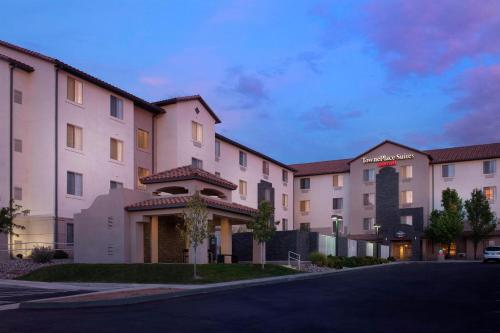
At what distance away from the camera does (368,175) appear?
7369 cm

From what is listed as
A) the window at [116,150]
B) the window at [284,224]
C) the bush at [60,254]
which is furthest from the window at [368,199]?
the bush at [60,254]

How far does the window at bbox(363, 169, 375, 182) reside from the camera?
73.4 metres

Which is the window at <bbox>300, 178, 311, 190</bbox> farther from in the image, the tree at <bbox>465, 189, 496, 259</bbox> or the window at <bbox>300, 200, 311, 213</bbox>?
the tree at <bbox>465, 189, 496, 259</bbox>

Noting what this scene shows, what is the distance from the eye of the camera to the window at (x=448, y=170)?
69562mm

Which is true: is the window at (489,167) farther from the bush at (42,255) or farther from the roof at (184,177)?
the bush at (42,255)

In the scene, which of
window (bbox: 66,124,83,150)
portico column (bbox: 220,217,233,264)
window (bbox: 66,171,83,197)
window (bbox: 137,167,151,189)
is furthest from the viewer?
window (bbox: 137,167,151,189)

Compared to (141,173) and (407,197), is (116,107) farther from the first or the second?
(407,197)

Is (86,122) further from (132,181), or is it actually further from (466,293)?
(466,293)

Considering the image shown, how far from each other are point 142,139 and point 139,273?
20016 millimetres

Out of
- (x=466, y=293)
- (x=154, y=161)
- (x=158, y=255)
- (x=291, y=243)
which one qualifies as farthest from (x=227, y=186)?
(x=466, y=293)

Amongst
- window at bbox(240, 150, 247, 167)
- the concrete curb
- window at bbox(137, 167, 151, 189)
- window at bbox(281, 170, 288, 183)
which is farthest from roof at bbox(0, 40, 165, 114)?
window at bbox(281, 170, 288, 183)

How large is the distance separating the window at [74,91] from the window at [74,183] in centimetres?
466

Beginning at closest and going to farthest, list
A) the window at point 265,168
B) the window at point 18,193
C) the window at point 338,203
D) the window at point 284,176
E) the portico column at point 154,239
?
the portico column at point 154,239 < the window at point 18,193 < the window at point 265,168 < the window at point 284,176 < the window at point 338,203

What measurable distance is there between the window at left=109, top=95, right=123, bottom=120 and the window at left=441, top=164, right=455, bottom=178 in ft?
135
